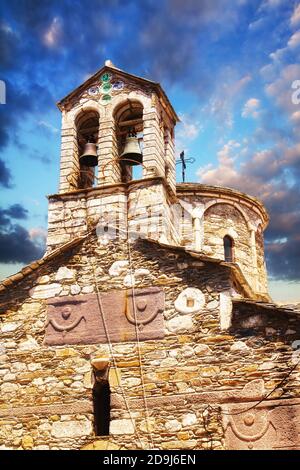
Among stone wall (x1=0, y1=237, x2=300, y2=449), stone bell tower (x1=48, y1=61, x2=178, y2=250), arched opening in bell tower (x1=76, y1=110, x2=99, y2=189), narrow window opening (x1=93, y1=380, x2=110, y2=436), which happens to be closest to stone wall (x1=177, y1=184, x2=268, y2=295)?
stone bell tower (x1=48, y1=61, x2=178, y2=250)

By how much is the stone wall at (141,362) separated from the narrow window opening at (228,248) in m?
6.33

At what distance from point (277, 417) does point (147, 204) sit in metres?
4.10

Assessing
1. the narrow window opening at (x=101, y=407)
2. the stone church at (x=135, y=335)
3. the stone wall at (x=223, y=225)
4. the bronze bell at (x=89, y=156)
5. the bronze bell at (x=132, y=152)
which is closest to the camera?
the stone church at (x=135, y=335)

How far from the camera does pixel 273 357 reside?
7086 millimetres

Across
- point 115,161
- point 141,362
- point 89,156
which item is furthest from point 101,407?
point 89,156

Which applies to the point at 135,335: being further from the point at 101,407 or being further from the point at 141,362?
the point at 101,407

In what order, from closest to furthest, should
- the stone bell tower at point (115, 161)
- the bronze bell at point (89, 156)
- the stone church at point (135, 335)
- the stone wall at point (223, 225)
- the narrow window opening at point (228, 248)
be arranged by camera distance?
1. the stone church at point (135, 335)
2. the stone bell tower at point (115, 161)
3. the bronze bell at point (89, 156)
4. the stone wall at point (223, 225)
5. the narrow window opening at point (228, 248)

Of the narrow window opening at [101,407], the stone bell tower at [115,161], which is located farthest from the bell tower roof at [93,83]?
the narrow window opening at [101,407]

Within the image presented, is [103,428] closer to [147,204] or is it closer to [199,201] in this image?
[147,204]

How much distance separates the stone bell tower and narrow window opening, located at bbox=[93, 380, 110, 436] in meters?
2.38

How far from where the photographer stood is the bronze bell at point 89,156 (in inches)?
404

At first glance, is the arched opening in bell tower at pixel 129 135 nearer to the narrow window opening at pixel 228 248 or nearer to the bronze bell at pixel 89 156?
the bronze bell at pixel 89 156

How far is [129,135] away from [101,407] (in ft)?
17.1

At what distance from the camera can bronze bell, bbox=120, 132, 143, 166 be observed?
10.1m
